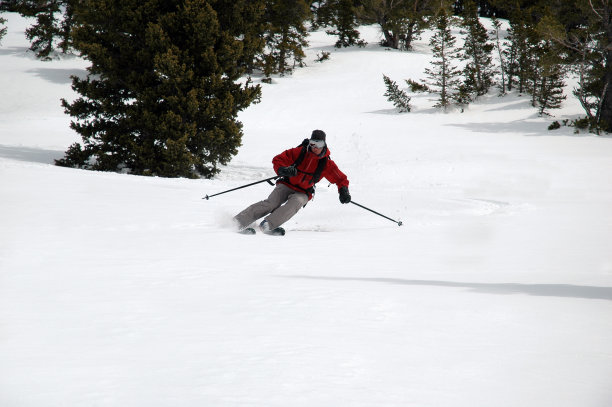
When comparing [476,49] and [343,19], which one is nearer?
[476,49]

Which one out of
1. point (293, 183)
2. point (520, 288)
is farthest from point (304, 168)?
point (520, 288)

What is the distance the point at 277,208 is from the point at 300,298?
3.76m

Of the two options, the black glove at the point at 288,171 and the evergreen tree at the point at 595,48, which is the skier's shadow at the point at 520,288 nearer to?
the black glove at the point at 288,171

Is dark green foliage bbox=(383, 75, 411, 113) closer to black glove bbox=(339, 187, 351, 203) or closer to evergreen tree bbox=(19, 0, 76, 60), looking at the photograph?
evergreen tree bbox=(19, 0, 76, 60)

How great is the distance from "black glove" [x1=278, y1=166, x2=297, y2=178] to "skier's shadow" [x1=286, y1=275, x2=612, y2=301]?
9.81 feet

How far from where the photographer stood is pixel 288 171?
7375mm

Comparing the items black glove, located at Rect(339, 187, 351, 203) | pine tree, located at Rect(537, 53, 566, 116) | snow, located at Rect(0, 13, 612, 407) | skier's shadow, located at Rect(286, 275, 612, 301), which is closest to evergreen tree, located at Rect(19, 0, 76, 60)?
pine tree, located at Rect(537, 53, 566, 116)

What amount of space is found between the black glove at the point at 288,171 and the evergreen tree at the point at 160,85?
6793mm

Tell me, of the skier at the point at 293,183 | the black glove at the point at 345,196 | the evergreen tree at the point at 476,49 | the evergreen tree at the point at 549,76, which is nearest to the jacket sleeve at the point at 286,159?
the skier at the point at 293,183

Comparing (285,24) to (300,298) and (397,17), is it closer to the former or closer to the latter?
(397,17)

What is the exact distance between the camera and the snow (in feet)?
7.61

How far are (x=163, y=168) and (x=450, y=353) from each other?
12305 millimetres

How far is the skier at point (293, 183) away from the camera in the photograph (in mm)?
7371

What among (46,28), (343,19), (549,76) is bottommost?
(549,76)
